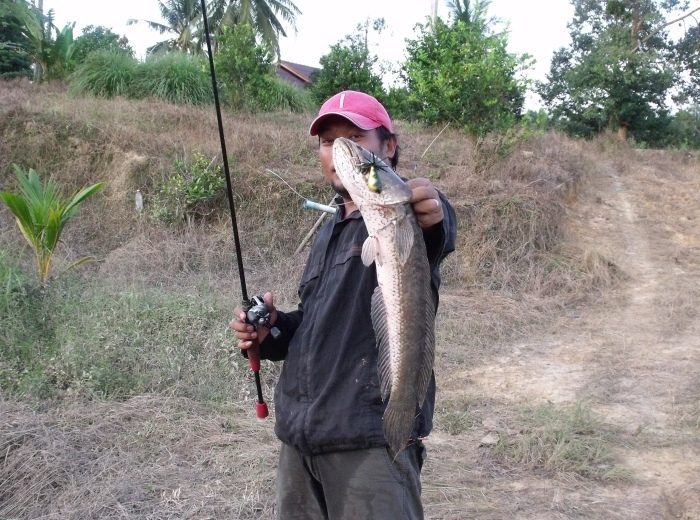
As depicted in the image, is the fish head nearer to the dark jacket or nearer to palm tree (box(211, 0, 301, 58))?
the dark jacket

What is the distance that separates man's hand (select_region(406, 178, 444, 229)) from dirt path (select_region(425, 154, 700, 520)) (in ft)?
7.47

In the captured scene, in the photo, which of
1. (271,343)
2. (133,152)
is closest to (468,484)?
(271,343)

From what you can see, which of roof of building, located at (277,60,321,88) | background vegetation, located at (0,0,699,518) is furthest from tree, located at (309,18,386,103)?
roof of building, located at (277,60,321,88)

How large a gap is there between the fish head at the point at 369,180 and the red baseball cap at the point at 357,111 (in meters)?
0.35

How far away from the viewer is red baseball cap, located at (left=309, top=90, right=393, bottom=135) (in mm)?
1900

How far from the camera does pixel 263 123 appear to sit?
448 inches

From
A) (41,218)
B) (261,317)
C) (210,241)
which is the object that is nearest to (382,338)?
(261,317)

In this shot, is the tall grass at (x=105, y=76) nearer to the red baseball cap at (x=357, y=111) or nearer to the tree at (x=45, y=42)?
the tree at (x=45, y=42)

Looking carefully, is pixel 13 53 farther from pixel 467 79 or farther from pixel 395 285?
pixel 395 285

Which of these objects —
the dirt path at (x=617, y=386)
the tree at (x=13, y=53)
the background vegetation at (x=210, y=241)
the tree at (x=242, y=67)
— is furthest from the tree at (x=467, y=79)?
the tree at (x=13, y=53)

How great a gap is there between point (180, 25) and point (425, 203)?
1162 inches

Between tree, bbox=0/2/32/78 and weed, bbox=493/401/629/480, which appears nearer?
weed, bbox=493/401/629/480

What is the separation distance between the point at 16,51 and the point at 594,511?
61.7 feet

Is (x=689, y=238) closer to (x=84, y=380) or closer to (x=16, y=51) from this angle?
(x=84, y=380)
